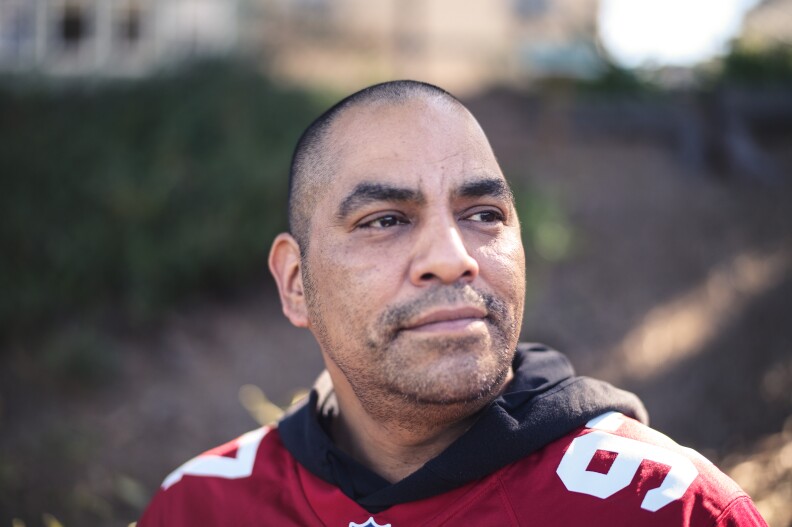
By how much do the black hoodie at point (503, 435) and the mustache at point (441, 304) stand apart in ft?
0.85

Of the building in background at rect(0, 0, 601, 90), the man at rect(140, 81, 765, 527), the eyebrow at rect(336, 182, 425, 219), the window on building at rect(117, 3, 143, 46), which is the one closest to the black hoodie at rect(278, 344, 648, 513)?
Result: the man at rect(140, 81, 765, 527)

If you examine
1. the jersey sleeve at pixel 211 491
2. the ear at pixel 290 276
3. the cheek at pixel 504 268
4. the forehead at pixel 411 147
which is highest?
the forehead at pixel 411 147

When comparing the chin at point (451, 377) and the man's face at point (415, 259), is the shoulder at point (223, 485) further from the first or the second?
the chin at point (451, 377)

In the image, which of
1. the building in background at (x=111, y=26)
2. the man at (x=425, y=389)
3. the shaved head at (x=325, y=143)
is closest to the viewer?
the man at (x=425, y=389)

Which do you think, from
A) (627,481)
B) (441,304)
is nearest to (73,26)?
(441,304)

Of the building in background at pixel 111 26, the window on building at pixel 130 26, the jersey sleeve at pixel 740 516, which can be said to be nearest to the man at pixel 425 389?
the jersey sleeve at pixel 740 516

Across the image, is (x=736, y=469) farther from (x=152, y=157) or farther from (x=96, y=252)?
(x=152, y=157)

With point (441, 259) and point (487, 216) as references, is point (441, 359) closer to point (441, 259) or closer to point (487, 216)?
point (441, 259)

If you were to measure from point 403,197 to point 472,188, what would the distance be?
0.21 metres

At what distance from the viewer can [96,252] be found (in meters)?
6.66

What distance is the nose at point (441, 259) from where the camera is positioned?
1.97 metres

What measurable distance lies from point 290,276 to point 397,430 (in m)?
0.68

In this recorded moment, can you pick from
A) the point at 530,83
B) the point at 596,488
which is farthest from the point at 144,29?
the point at 596,488

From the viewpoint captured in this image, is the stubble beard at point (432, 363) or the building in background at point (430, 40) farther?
the building in background at point (430, 40)
